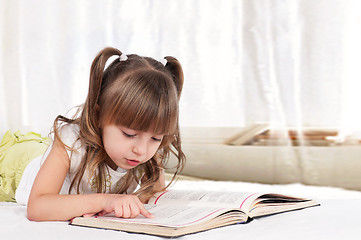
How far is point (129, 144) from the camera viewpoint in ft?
3.34

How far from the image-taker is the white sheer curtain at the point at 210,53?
201 centimetres

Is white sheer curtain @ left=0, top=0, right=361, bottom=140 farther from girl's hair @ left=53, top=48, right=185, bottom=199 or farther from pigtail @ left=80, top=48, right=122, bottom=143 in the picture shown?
pigtail @ left=80, top=48, right=122, bottom=143

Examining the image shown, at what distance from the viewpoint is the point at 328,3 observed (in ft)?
6.58

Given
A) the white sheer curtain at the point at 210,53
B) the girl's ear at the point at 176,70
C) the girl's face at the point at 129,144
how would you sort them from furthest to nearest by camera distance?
the white sheer curtain at the point at 210,53
the girl's ear at the point at 176,70
the girl's face at the point at 129,144

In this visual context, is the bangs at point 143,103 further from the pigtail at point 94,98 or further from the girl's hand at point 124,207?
the girl's hand at point 124,207

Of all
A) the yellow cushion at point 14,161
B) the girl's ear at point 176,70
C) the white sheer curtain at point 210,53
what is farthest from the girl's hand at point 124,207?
the white sheer curtain at point 210,53

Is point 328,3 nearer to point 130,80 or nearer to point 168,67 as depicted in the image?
point 168,67

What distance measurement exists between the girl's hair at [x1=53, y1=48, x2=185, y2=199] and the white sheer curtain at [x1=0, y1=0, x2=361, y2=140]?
0.99 m

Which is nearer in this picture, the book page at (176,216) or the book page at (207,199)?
the book page at (176,216)

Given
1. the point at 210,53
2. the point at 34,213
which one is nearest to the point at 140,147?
the point at 34,213

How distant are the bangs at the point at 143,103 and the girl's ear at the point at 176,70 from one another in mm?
132

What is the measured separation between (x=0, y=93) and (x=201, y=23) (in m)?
1.16

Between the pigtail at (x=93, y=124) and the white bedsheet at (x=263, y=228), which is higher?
the pigtail at (x=93, y=124)

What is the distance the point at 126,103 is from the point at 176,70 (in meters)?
0.24
